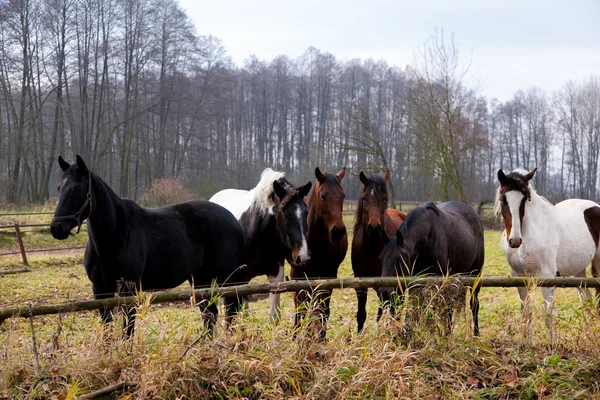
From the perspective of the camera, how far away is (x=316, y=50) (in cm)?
5797

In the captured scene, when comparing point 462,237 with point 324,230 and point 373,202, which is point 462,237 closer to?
point 373,202

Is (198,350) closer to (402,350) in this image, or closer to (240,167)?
(402,350)

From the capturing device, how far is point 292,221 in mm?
5637

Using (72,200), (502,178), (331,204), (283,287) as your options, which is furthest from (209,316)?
(502,178)

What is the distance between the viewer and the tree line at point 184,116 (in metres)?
27.8

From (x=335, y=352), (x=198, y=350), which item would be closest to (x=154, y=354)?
(x=198, y=350)

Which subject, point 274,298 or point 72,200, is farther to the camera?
point 274,298

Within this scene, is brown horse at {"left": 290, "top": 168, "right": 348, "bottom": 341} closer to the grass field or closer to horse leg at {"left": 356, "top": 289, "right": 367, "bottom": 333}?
horse leg at {"left": 356, "top": 289, "right": 367, "bottom": 333}

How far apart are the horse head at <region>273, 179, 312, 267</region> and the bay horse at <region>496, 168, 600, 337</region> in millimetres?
2290

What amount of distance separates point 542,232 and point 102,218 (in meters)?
5.05

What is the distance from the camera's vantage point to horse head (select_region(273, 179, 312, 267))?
5.49 metres

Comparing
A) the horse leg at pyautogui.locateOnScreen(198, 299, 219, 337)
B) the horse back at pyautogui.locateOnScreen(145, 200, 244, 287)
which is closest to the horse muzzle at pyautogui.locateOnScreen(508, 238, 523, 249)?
the horse back at pyautogui.locateOnScreen(145, 200, 244, 287)

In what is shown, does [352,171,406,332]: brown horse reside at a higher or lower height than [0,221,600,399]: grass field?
higher

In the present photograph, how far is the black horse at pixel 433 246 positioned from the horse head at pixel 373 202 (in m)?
0.38
